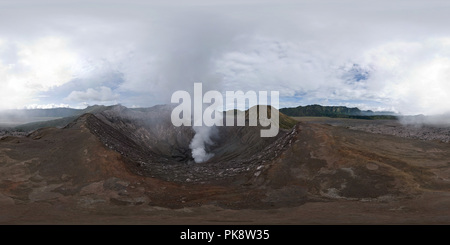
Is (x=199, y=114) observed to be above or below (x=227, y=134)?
above

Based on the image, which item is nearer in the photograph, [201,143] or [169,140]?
[201,143]

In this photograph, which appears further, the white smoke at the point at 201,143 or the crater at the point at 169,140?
the white smoke at the point at 201,143

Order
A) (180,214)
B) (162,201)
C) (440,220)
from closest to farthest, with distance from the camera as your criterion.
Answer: (440,220), (180,214), (162,201)

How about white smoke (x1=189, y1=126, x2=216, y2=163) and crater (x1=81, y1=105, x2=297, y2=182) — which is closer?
crater (x1=81, y1=105, x2=297, y2=182)


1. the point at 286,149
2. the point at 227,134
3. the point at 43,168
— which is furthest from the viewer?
the point at 227,134

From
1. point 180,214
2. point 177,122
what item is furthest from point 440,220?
point 177,122

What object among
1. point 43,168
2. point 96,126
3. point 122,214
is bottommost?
point 122,214

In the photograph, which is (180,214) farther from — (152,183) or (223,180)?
(223,180)

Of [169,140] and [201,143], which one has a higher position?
[169,140]
